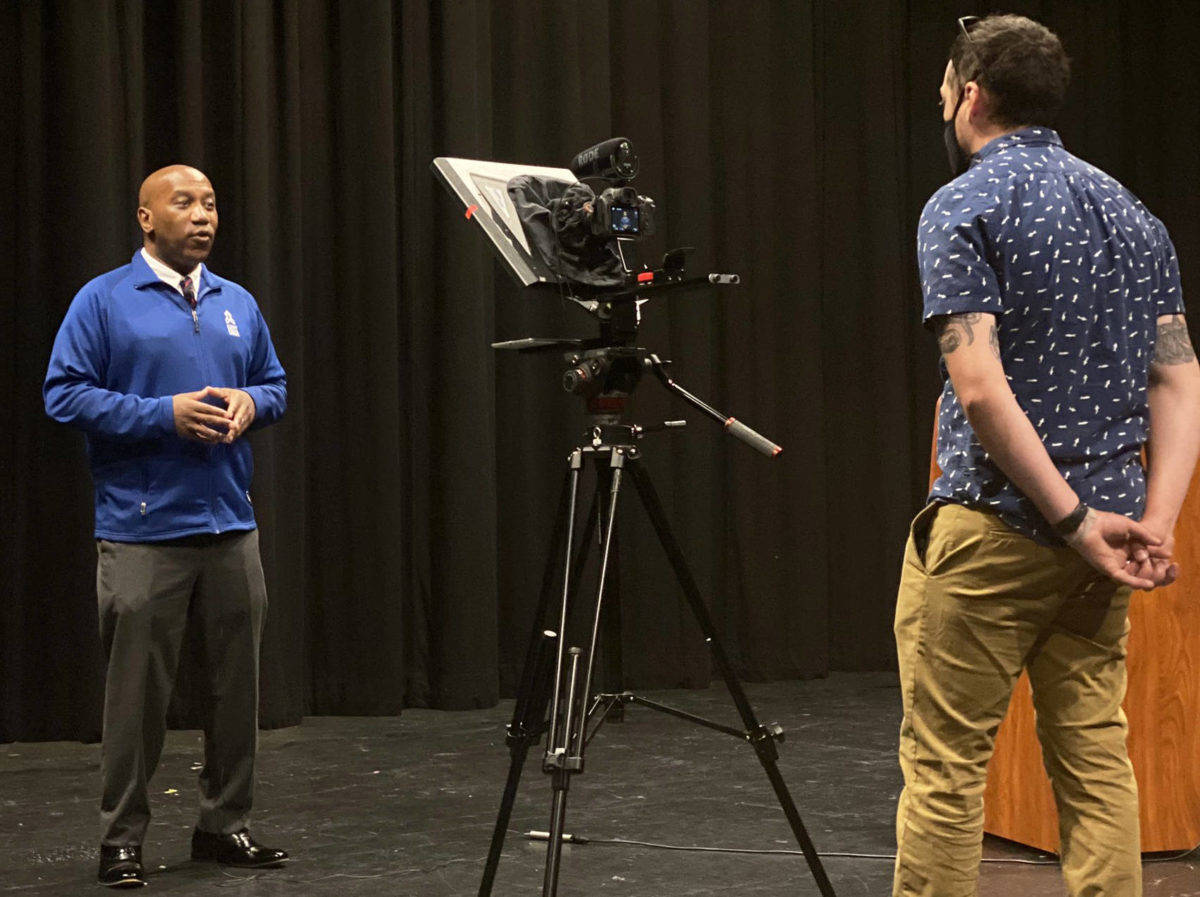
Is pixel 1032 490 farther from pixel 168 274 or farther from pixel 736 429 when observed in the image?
pixel 168 274

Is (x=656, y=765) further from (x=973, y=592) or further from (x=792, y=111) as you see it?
(x=792, y=111)

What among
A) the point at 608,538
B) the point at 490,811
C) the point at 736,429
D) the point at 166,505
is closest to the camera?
the point at 736,429

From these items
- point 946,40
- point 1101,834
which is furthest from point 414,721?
point 946,40

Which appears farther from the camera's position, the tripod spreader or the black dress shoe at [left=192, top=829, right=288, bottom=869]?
the black dress shoe at [left=192, top=829, right=288, bottom=869]

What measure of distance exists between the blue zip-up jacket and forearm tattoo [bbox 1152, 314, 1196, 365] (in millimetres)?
1943

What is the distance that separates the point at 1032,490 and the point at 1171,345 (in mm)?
350

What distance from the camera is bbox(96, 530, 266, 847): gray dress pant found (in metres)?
2.90

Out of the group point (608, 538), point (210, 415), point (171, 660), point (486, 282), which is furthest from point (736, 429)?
point (486, 282)

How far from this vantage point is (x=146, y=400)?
2906 mm

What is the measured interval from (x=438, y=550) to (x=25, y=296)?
1.58 m

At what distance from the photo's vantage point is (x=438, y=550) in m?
4.86

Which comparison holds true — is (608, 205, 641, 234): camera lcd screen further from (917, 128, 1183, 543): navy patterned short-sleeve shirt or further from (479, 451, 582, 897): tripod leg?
(917, 128, 1183, 543): navy patterned short-sleeve shirt

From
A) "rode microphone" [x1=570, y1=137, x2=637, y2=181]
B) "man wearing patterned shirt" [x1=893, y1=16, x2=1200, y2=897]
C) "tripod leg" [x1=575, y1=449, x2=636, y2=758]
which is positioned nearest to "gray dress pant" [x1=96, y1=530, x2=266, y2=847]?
"tripod leg" [x1=575, y1=449, x2=636, y2=758]

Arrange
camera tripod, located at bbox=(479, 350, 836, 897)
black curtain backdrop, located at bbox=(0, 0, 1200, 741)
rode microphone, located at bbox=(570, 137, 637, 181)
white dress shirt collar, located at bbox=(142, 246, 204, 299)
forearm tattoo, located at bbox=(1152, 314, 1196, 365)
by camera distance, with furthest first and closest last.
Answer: black curtain backdrop, located at bbox=(0, 0, 1200, 741) < white dress shirt collar, located at bbox=(142, 246, 204, 299) < rode microphone, located at bbox=(570, 137, 637, 181) < camera tripod, located at bbox=(479, 350, 836, 897) < forearm tattoo, located at bbox=(1152, 314, 1196, 365)
